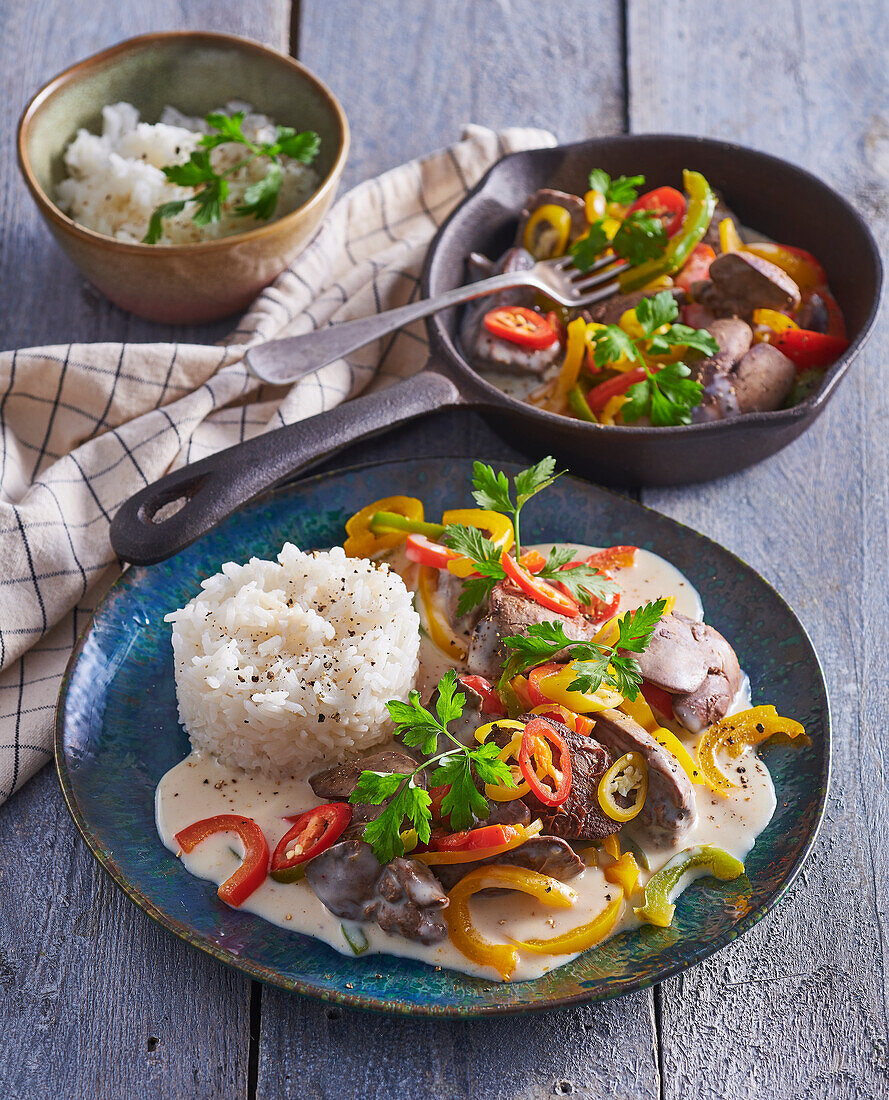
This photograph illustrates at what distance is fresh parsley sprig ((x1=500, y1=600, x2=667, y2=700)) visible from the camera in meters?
2.73

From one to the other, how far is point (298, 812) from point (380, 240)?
255 centimetres

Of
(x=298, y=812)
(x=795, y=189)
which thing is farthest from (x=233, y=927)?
(x=795, y=189)

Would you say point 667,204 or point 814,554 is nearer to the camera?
point 814,554

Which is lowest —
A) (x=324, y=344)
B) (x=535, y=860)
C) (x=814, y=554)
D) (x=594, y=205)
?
(x=814, y=554)

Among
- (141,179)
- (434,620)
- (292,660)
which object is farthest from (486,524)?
(141,179)

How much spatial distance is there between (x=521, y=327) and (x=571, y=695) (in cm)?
158

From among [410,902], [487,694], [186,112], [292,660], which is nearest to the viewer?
[410,902]

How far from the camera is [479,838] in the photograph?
2531 millimetres

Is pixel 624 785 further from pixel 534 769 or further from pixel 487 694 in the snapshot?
pixel 487 694

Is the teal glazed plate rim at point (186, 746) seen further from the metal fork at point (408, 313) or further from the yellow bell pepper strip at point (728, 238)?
the yellow bell pepper strip at point (728, 238)

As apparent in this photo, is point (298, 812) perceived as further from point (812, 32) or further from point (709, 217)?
point (812, 32)

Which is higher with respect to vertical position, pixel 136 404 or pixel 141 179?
pixel 141 179

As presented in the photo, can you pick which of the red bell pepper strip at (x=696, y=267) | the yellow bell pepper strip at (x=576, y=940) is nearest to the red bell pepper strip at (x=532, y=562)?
the yellow bell pepper strip at (x=576, y=940)

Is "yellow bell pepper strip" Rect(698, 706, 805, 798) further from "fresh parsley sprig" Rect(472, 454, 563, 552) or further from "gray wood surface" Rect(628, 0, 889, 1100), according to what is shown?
"fresh parsley sprig" Rect(472, 454, 563, 552)
